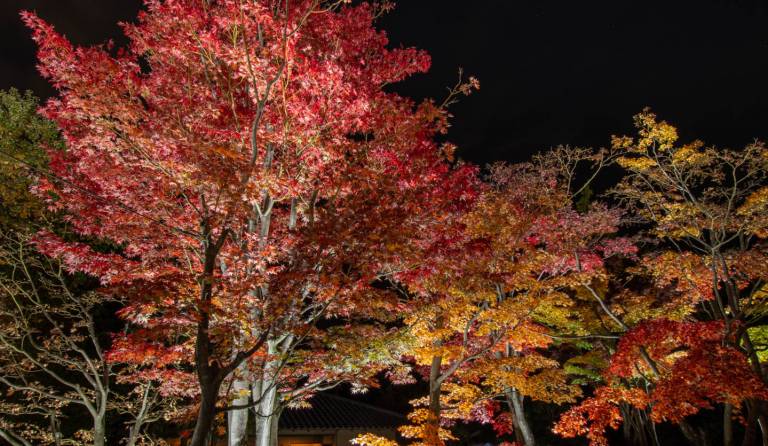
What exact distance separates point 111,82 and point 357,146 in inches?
153

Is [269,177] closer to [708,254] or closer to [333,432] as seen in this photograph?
[708,254]

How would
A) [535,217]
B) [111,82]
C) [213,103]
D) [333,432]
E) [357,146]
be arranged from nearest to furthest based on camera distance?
1. [111,82]
2. [213,103]
3. [357,146]
4. [535,217]
5. [333,432]

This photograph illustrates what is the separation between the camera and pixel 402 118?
8305mm

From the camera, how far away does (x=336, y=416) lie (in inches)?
752

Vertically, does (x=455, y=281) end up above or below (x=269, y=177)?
below

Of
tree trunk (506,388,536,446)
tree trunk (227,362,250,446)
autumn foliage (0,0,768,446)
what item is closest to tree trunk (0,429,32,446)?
autumn foliage (0,0,768,446)

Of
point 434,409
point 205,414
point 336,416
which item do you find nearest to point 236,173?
point 205,414

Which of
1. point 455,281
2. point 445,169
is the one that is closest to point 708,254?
point 455,281

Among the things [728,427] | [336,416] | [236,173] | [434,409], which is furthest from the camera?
[336,416]

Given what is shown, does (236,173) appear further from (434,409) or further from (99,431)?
(434,409)

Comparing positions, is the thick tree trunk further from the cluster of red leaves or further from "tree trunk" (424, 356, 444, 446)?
the cluster of red leaves

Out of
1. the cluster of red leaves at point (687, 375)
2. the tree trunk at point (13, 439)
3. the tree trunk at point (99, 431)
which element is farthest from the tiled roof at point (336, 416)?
the tree trunk at point (13, 439)

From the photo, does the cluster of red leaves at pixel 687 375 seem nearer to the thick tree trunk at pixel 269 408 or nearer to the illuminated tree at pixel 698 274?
the illuminated tree at pixel 698 274

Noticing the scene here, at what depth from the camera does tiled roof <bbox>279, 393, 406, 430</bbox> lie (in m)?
17.9
